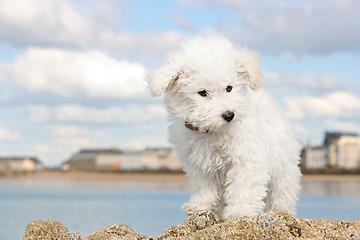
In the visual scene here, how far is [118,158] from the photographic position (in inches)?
4200

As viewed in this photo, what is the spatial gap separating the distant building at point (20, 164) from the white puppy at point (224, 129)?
106987 mm

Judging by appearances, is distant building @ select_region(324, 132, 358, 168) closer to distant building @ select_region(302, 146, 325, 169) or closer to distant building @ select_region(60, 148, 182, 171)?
distant building @ select_region(302, 146, 325, 169)

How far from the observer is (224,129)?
5.33m

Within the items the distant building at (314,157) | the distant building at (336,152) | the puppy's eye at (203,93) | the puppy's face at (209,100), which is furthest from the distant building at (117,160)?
the puppy's eye at (203,93)

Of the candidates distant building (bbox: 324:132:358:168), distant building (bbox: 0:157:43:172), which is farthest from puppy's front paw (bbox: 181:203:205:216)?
distant building (bbox: 0:157:43:172)

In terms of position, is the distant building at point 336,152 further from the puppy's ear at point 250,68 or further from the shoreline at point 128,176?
the puppy's ear at point 250,68

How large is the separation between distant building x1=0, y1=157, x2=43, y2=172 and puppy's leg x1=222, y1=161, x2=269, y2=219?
10735 centimetres

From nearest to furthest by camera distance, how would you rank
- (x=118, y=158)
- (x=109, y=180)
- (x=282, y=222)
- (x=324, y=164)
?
(x=282, y=222) → (x=324, y=164) → (x=109, y=180) → (x=118, y=158)

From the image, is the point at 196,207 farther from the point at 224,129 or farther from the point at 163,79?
the point at 163,79

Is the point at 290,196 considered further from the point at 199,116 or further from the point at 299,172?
the point at 199,116

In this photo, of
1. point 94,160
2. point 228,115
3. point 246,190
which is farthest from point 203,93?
point 94,160

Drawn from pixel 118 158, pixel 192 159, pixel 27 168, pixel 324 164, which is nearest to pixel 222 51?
pixel 192 159

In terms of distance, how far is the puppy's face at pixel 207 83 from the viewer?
16.7 feet

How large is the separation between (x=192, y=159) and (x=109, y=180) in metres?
87.4
